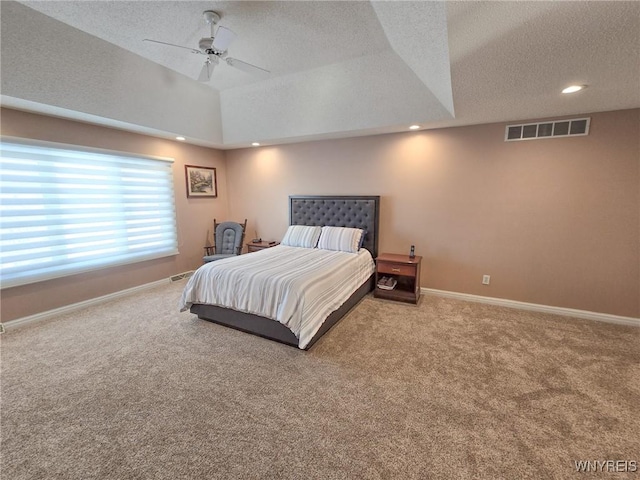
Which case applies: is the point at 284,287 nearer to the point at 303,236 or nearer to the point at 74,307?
the point at 303,236

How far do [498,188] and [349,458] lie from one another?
3.45m

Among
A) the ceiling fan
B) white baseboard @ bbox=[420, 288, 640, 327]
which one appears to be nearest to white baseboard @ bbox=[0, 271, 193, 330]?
the ceiling fan

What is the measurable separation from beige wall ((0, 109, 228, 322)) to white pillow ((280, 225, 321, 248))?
1.89 metres

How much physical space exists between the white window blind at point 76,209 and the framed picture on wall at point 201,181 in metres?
0.35

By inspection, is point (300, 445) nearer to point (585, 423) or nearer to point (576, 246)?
point (585, 423)

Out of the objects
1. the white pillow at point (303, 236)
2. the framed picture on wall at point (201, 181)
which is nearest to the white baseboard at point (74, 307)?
the framed picture on wall at point (201, 181)

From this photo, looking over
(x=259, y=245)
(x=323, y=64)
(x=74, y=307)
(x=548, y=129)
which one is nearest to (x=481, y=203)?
(x=548, y=129)

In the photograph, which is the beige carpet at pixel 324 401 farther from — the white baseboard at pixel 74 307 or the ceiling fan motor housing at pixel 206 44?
the ceiling fan motor housing at pixel 206 44

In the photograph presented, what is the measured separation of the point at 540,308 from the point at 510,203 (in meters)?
1.38

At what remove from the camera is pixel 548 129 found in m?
3.12

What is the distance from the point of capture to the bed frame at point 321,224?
2.69 meters

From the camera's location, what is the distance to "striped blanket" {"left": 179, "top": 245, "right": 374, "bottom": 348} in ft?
8.01

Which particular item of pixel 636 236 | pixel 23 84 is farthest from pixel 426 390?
pixel 23 84

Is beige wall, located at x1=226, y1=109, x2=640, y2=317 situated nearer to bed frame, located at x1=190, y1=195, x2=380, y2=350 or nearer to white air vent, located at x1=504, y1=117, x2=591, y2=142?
white air vent, located at x1=504, y1=117, x2=591, y2=142
